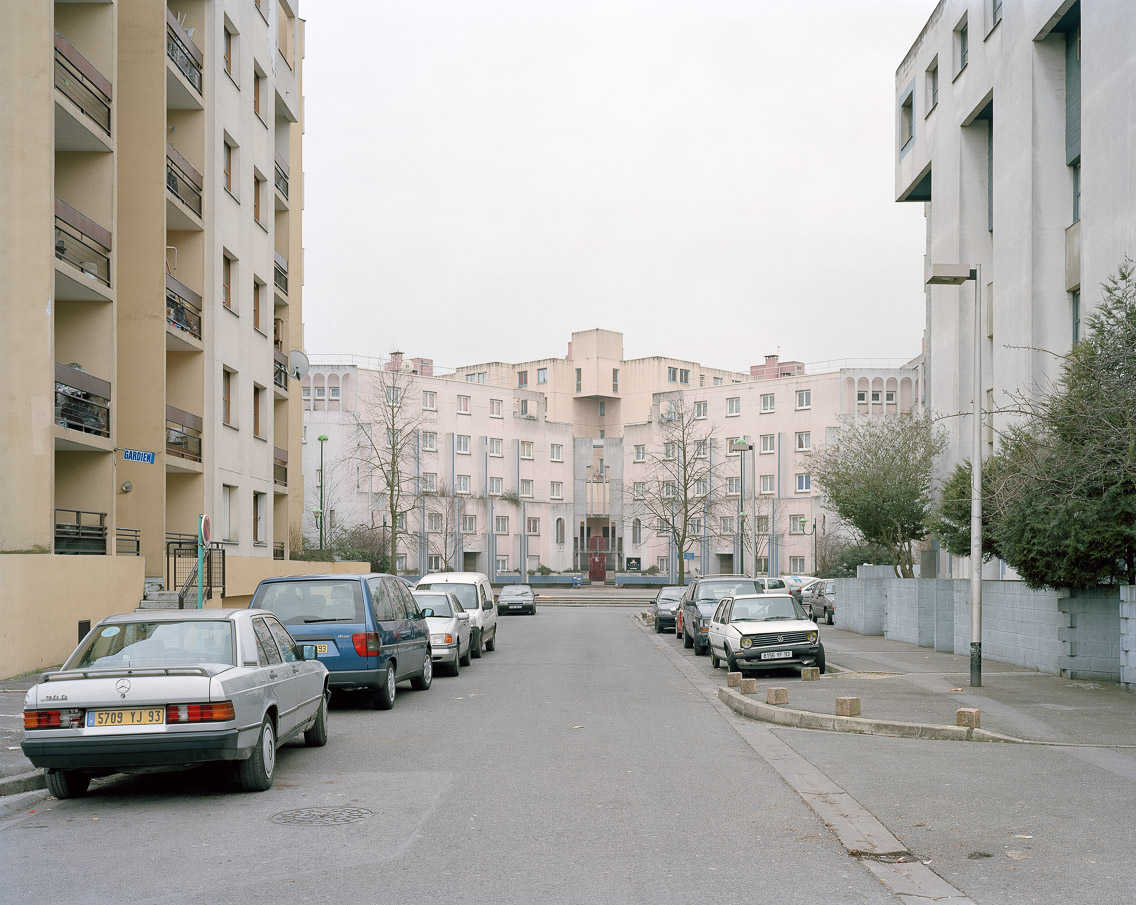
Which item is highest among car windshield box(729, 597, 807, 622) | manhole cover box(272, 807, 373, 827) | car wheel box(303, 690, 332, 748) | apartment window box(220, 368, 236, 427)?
apartment window box(220, 368, 236, 427)

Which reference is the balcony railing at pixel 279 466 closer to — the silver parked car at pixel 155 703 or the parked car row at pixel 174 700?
the parked car row at pixel 174 700

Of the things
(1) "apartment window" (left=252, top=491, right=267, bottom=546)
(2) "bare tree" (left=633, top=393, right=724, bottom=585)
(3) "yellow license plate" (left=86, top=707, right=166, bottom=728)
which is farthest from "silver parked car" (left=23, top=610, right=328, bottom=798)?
(2) "bare tree" (left=633, top=393, right=724, bottom=585)

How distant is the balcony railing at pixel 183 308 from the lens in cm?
2764

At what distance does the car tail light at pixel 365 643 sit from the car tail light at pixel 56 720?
643cm

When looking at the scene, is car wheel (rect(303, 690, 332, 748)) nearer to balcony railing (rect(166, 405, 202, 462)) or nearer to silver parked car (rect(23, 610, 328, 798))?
silver parked car (rect(23, 610, 328, 798))

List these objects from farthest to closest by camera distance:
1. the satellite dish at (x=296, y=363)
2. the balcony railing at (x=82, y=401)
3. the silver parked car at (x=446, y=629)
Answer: the satellite dish at (x=296, y=363) < the balcony railing at (x=82, y=401) < the silver parked car at (x=446, y=629)

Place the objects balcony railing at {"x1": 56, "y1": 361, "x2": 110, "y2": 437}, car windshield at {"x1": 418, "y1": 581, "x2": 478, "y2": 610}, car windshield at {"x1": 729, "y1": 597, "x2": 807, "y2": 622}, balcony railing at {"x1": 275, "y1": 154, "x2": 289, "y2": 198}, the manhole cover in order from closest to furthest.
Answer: the manhole cover
car windshield at {"x1": 729, "y1": 597, "x2": 807, "y2": 622}
balcony railing at {"x1": 56, "y1": 361, "x2": 110, "y2": 437}
car windshield at {"x1": 418, "y1": 581, "x2": 478, "y2": 610}
balcony railing at {"x1": 275, "y1": 154, "x2": 289, "y2": 198}

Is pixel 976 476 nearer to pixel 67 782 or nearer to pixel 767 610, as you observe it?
pixel 767 610

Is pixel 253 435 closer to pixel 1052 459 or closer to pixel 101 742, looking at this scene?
pixel 1052 459

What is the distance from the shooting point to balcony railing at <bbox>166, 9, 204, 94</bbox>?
1081 inches

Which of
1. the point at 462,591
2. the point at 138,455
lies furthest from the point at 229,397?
the point at 462,591

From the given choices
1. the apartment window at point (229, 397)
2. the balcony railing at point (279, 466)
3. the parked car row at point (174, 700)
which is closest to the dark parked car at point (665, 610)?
the balcony railing at point (279, 466)

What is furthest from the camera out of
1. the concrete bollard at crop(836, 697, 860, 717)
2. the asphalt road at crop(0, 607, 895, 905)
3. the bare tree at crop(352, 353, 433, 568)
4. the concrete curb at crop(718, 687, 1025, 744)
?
the bare tree at crop(352, 353, 433, 568)

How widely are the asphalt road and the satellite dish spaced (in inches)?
1108
